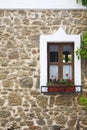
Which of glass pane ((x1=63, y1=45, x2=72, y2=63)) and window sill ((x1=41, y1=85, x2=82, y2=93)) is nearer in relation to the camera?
window sill ((x1=41, y1=85, x2=82, y2=93))

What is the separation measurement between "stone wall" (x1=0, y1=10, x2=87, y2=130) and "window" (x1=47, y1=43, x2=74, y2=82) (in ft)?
1.05

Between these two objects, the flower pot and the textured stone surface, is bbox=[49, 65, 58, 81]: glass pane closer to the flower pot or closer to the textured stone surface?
the flower pot

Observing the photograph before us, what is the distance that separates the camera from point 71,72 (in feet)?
36.0

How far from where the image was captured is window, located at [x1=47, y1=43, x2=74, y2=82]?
1095cm

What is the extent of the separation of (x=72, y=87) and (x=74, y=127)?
1.04 m

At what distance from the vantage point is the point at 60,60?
36.0 feet

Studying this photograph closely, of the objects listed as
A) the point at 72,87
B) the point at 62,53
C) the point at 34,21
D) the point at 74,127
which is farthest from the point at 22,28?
the point at 74,127

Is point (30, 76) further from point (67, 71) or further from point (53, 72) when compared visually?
point (67, 71)

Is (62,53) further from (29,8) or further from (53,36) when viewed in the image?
(29,8)

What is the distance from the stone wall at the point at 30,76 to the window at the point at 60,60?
12.6 inches

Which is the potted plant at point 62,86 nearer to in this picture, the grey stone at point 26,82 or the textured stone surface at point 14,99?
the grey stone at point 26,82

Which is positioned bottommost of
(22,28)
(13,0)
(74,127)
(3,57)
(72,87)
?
(74,127)

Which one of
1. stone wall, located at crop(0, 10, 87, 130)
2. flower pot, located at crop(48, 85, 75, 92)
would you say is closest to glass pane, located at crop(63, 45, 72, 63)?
stone wall, located at crop(0, 10, 87, 130)

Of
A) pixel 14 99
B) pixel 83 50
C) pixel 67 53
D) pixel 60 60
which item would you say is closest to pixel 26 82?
pixel 14 99
